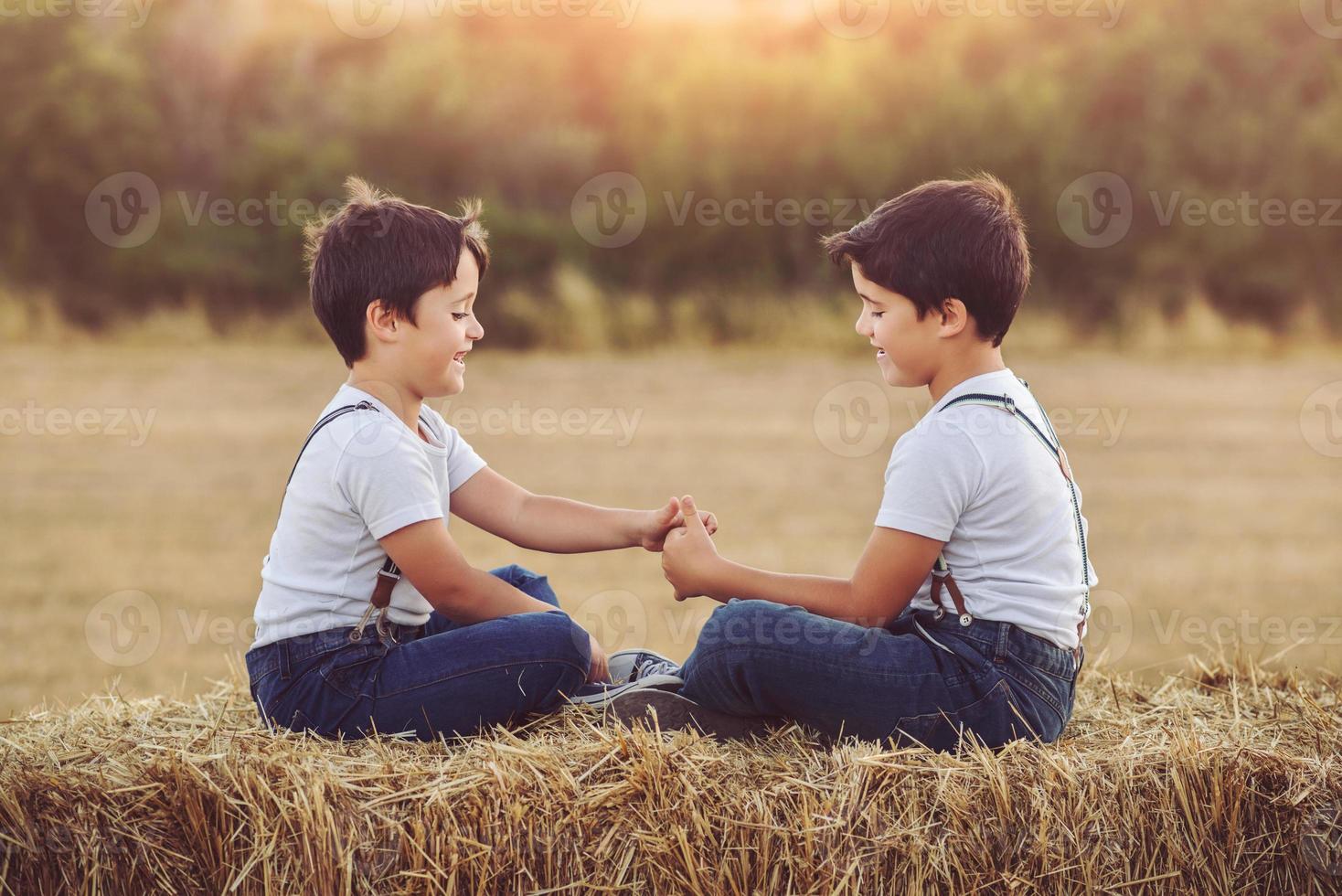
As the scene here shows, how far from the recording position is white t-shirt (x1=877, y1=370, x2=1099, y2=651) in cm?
228

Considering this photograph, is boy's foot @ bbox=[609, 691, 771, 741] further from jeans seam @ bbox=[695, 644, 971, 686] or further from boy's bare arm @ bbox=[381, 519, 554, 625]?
boy's bare arm @ bbox=[381, 519, 554, 625]

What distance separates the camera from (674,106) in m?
15.0

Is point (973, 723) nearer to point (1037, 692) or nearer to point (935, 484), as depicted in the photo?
point (1037, 692)

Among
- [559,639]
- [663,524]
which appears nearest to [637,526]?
[663,524]

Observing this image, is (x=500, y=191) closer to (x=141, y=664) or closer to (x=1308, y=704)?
(x=141, y=664)

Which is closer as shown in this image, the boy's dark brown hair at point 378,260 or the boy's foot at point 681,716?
the boy's foot at point 681,716

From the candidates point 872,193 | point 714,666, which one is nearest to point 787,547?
point 714,666

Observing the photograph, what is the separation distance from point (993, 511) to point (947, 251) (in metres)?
0.50

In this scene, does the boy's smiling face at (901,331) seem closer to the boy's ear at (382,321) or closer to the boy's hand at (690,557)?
the boy's hand at (690,557)

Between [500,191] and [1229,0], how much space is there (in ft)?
30.0

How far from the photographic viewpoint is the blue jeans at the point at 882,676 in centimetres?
227

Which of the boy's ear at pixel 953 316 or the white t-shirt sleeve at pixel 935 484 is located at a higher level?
the boy's ear at pixel 953 316

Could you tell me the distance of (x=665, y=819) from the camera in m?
2.06

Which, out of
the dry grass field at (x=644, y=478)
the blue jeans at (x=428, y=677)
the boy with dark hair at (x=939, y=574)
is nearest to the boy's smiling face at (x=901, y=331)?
the boy with dark hair at (x=939, y=574)
